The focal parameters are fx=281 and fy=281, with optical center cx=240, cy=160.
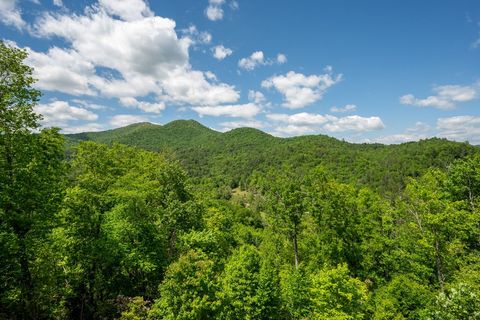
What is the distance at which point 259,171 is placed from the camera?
188250 millimetres

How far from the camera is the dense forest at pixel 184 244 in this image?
46.8 feet

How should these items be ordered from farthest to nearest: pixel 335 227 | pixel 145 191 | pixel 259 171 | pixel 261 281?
pixel 259 171 < pixel 335 227 < pixel 145 191 < pixel 261 281

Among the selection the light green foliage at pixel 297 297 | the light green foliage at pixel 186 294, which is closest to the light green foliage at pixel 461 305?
the light green foliage at pixel 186 294

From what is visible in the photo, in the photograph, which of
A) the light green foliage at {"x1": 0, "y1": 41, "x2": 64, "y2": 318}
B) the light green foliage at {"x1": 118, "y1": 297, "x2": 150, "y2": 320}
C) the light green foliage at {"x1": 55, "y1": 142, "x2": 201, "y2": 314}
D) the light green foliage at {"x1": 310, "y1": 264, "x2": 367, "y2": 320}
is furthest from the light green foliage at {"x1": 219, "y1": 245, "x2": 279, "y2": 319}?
the light green foliage at {"x1": 0, "y1": 41, "x2": 64, "y2": 318}

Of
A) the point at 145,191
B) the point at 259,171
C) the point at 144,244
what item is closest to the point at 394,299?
the point at 144,244

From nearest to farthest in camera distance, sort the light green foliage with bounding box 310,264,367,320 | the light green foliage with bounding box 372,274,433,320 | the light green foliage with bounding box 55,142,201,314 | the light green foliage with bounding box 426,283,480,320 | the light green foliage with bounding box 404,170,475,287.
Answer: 1. the light green foliage with bounding box 426,283,480,320
2. the light green foliage with bounding box 310,264,367,320
3. the light green foliage with bounding box 55,142,201,314
4. the light green foliage with bounding box 372,274,433,320
5. the light green foliage with bounding box 404,170,475,287

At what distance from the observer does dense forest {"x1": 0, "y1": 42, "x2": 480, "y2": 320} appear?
46.8 feet

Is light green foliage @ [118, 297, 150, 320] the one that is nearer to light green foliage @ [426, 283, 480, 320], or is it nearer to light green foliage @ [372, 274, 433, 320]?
light green foliage @ [426, 283, 480, 320]

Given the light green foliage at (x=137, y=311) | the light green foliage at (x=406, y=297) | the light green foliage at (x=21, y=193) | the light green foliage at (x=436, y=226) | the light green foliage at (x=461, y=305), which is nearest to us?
the light green foliage at (x=461, y=305)

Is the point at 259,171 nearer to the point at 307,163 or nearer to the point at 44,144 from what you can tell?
the point at 307,163

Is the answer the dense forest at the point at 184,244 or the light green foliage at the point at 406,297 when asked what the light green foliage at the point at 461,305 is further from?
the light green foliage at the point at 406,297

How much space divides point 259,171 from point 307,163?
3265cm

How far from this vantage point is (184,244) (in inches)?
866

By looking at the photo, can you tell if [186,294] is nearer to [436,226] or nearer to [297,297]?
[297,297]
